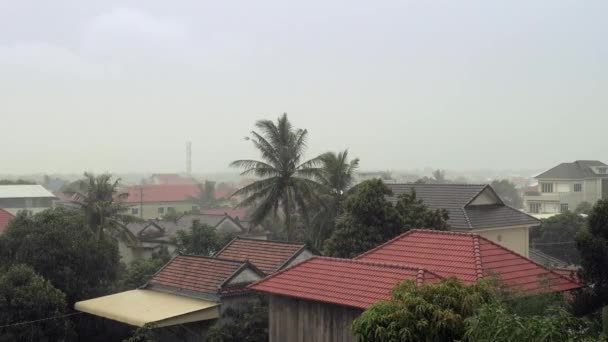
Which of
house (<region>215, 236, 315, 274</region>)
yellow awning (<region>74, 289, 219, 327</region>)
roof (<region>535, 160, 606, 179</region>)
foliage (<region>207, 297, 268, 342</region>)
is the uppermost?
roof (<region>535, 160, 606, 179</region>)

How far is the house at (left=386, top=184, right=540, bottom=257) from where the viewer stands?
1145 inches

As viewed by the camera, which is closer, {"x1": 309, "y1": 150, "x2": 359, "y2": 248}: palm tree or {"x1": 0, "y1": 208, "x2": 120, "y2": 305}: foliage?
{"x1": 0, "y1": 208, "x2": 120, "y2": 305}: foliage

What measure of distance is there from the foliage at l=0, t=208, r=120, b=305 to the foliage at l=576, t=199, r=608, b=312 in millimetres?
16052

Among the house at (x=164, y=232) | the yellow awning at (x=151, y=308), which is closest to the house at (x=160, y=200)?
the house at (x=164, y=232)

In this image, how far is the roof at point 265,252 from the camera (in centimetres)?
2405

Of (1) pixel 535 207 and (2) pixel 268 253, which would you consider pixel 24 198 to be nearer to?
(1) pixel 535 207

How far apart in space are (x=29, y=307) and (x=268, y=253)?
8.15 m

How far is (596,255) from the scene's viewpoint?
57.5ft

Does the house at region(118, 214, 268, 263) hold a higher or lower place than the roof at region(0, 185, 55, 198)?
lower

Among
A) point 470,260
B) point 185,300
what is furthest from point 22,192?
point 470,260

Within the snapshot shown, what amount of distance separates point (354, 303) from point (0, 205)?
6380cm

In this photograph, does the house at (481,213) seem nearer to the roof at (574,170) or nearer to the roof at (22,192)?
the roof at (574,170)

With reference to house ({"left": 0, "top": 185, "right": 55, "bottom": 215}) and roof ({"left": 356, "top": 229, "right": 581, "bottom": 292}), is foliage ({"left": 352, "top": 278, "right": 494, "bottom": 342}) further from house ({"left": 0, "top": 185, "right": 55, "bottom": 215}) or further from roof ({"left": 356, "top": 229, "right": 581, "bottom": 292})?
house ({"left": 0, "top": 185, "right": 55, "bottom": 215})

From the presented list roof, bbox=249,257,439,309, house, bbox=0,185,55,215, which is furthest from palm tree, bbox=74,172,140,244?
house, bbox=0,185,55,215
